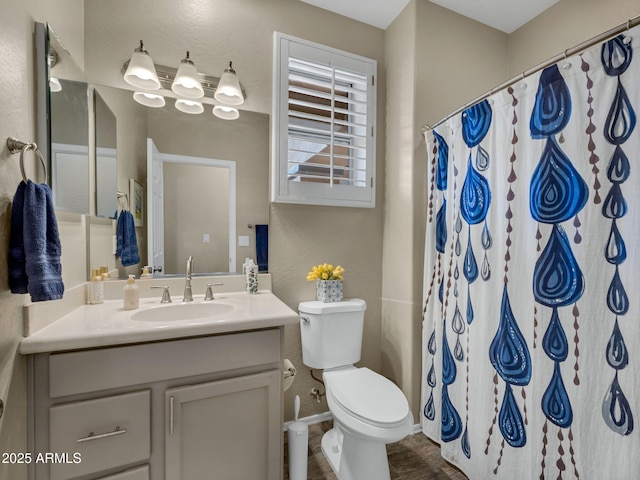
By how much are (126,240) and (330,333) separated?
123cm

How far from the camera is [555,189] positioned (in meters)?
1.17

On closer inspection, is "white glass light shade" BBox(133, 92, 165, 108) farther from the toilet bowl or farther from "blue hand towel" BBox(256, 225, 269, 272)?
the toilet bowl

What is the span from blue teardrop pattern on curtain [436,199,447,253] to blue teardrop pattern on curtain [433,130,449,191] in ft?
0.34

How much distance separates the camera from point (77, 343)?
955 millimetres

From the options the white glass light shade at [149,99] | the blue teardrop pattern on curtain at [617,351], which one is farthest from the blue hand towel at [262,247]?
the blue teardrop pattern on curtain at [617,351]

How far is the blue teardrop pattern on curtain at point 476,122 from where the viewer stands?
4.80ft

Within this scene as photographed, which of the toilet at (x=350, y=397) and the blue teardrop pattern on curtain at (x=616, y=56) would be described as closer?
the blue teardrop pattern on curtain at (x=616, y=56)

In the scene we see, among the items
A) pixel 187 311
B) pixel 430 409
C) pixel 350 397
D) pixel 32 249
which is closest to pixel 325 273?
pixel 350 397

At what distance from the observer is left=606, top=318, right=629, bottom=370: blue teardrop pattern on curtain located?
3.29ft

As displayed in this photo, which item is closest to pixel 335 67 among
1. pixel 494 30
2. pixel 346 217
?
pixel 346 217

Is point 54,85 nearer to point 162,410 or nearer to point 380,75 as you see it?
point 162,410

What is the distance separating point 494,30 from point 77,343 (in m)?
3.00

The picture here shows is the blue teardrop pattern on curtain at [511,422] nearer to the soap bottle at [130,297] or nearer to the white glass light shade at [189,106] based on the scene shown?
the soap bottle at [130,297]

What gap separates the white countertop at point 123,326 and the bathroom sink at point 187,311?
31mm
